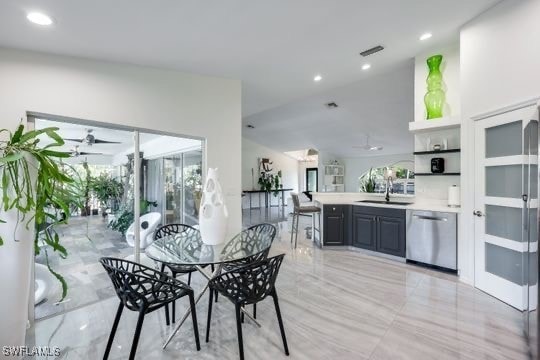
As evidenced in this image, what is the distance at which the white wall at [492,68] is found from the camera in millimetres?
2457

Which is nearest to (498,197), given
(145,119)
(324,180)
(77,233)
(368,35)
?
(368,35)

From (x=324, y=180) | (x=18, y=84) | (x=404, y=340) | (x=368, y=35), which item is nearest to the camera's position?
(x=404, y=340)

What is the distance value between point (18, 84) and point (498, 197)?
488 centimetres

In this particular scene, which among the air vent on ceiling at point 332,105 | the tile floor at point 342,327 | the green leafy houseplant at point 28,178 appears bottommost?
the tile floor at point 342,327

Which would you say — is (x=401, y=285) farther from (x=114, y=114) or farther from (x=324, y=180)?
(x=324, y=180)

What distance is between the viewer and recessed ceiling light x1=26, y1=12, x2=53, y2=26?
2.04 meters

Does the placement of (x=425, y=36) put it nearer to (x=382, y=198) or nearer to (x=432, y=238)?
(x=382, y=198)

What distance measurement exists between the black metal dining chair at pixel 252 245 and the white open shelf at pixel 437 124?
107 inches

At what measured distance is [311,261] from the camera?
4.04m

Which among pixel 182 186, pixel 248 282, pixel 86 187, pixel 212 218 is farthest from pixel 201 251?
pixel 182 186

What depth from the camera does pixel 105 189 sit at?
312 cm

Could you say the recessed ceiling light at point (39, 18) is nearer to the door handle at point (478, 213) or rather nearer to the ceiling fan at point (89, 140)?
the ceiling fan at point (89, 140)

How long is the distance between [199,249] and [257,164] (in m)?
A: 9.14

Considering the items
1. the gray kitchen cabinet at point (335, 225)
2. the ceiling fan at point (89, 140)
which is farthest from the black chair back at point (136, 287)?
the gray kitchen cabinet at point (335, 225)
